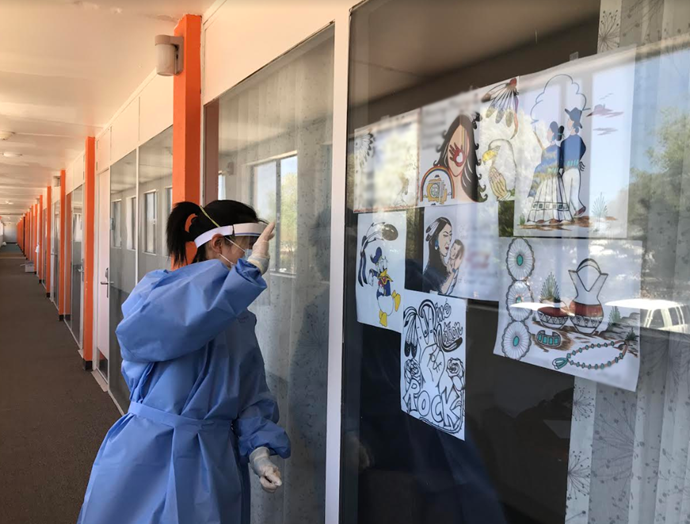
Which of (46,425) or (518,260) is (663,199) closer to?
(518,260)

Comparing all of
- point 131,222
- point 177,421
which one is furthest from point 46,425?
point 177,421

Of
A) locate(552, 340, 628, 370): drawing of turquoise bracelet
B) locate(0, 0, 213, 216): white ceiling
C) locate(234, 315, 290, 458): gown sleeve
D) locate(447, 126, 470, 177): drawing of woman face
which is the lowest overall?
locate(234, 315, 290, 458): gown sleeve

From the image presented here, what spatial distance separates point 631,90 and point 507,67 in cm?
31

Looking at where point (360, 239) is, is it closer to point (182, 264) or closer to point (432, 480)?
point (182, 264)

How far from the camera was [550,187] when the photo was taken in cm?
98

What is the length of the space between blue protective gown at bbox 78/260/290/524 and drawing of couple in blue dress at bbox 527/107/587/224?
73 centimetres

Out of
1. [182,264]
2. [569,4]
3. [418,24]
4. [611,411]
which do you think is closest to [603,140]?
[569,4]

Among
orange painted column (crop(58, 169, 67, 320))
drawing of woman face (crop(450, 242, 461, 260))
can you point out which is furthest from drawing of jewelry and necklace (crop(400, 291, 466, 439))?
orange painted column (crop(58, 169, 67, 320))

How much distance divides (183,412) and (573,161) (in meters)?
1.19

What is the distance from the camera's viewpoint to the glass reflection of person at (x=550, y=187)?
96 cm

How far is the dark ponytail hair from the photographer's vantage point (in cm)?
165

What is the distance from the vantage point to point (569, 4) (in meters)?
0.98

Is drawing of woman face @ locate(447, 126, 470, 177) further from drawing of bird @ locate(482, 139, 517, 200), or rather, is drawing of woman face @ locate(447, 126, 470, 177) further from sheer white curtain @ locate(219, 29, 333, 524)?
sheer white curtain @ locate(219, 29, 333, 524)

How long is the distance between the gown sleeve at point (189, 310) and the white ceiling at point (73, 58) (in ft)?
5.91
